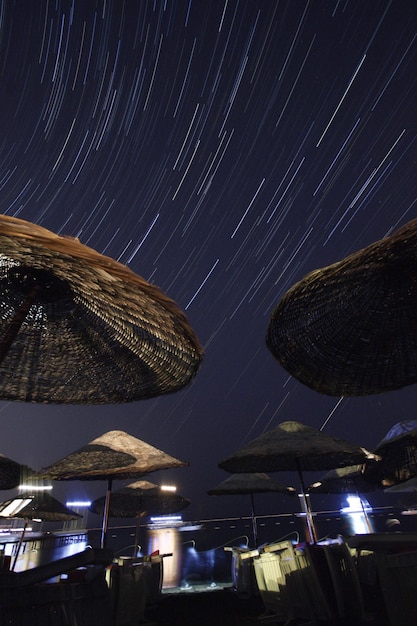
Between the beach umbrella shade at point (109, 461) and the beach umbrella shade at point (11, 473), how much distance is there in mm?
392

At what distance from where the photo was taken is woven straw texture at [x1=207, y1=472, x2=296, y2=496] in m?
8.87

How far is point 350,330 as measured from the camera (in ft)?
9.84

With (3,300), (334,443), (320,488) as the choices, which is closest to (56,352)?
(3,300)

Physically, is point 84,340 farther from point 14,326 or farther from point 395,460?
point 395,460

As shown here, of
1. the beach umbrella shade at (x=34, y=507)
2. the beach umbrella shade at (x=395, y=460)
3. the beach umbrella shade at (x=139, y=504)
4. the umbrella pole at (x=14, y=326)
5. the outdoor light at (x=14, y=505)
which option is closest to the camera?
the umbrella pole at (x=14, y=326)

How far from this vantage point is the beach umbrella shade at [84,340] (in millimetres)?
2229

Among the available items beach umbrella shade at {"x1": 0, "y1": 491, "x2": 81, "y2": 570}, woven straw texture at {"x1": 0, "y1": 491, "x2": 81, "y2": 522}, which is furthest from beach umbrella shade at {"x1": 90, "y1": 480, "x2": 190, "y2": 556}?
beach umbrella shade at {"x1": 0, "y1": 491, "x2": 81, "y2": 570}

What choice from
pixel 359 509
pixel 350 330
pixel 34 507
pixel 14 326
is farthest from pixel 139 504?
pixel 359 509

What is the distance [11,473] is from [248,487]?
5.76 metres

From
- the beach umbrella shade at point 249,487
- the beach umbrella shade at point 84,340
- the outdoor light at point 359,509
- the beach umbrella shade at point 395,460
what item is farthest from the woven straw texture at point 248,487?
the beach umbrella shade at point 84,340

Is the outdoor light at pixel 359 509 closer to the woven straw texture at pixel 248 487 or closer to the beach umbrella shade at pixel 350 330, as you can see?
the beach umbrella shade at pixel 350 330

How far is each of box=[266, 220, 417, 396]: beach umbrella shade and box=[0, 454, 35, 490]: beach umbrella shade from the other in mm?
4808

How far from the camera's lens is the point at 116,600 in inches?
178

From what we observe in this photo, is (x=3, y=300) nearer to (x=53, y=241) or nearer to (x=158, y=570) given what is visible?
(x=53, y=241)
